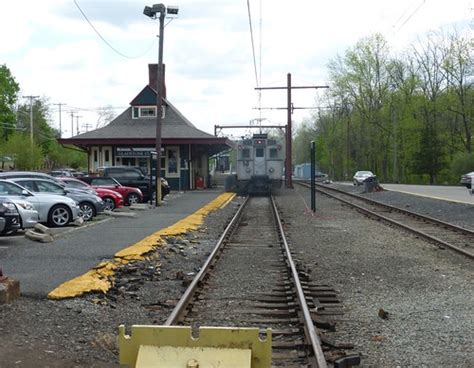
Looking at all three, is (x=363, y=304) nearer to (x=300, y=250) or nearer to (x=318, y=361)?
(x=318, y=361)

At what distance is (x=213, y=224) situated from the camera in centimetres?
2234

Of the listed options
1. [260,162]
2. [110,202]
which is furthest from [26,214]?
[260,162]

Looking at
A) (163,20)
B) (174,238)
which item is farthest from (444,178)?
(174,238)

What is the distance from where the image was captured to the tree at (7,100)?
313 ft

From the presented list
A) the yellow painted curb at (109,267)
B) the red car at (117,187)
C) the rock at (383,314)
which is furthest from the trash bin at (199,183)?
the rock at (383,314)

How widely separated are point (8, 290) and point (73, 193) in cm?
1449

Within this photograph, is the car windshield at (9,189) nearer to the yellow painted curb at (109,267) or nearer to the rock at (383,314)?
the yellow painted curb at (109,267)

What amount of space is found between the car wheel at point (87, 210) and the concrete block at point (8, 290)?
1377 cm

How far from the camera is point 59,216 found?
19.5 meters

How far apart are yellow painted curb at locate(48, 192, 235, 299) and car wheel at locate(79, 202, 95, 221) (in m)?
3.02

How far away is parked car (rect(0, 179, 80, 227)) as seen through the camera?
60.7ft

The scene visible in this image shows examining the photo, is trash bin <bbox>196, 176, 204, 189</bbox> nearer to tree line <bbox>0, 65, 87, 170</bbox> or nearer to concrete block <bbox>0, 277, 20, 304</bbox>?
tree line <bbox>0, 65, 87, 170</bbox>

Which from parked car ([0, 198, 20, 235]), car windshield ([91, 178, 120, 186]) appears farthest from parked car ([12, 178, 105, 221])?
car windshield ([91, 178, 120, 186])

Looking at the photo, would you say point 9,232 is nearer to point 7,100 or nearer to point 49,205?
point 49,205
